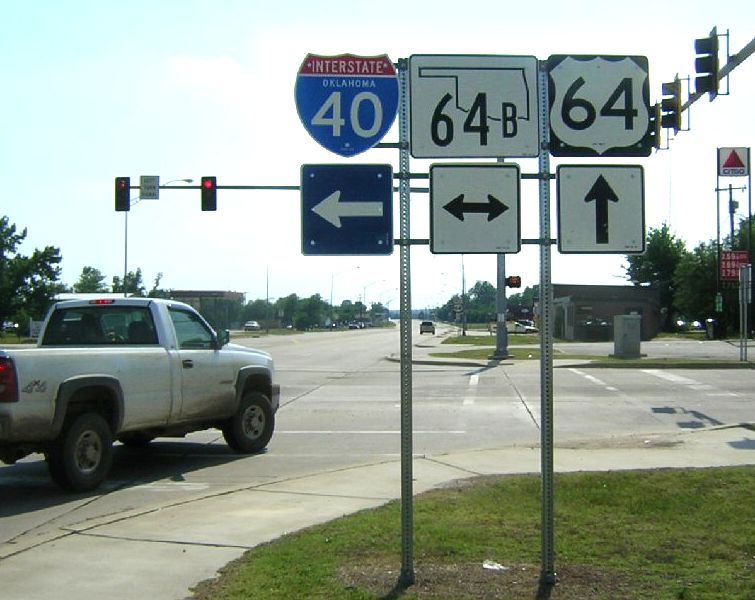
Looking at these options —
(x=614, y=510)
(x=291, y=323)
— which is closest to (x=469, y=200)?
(x=614, y=510)

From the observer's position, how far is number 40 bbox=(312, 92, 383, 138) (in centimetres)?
628

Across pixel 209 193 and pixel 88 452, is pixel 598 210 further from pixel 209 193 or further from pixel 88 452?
pixel 209 193

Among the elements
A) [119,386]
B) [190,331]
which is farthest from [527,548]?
[190,331]

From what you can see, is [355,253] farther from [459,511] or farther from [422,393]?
[422,393]

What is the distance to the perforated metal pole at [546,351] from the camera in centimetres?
582

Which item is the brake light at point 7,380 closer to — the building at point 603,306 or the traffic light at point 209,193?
the traffic light at point 209,193

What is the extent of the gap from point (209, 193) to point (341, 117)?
2186 cm

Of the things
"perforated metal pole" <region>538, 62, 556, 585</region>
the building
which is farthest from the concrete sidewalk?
the building

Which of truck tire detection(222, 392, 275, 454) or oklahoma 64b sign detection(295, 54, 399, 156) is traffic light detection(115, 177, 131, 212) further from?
oklahoma 64b sign detection(295, 54, 399, 156)

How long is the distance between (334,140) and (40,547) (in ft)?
12.5

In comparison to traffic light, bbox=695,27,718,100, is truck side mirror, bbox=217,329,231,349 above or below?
below

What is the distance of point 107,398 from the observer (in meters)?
9.84

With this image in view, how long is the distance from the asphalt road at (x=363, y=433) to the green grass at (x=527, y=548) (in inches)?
37.6

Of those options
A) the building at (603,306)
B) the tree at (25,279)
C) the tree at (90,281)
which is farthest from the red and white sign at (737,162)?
the tree at (90,281)
